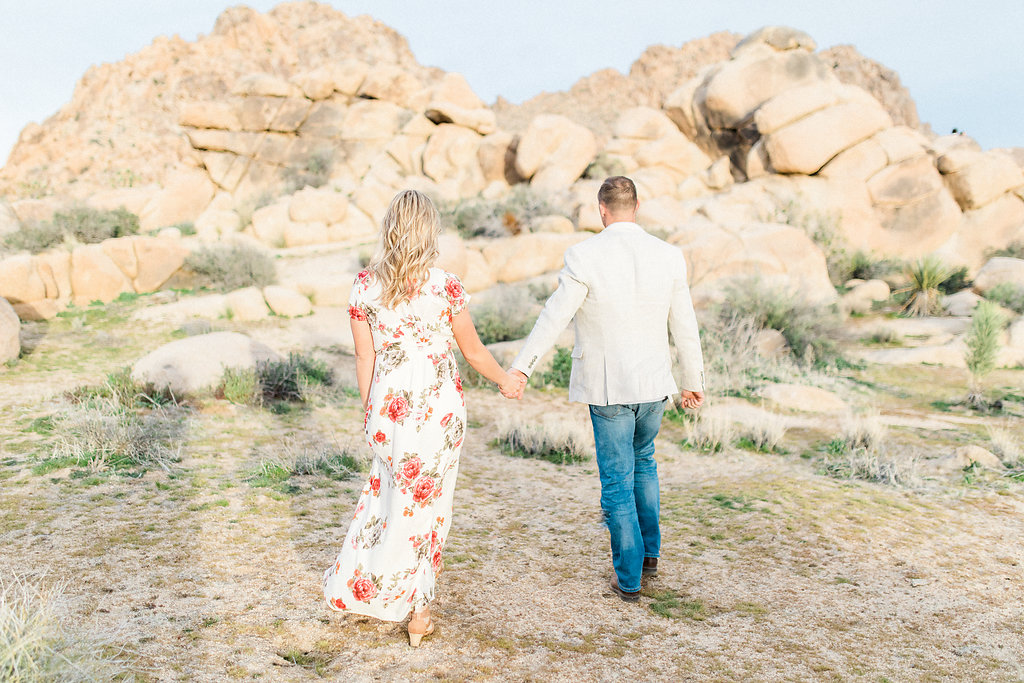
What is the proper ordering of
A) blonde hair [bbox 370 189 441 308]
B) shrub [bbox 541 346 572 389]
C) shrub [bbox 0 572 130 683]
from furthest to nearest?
shrub [bbox 541 346 572 389], blonde hair [bbox 370 189 441 308], shrub [bbox 0 572 130 683]

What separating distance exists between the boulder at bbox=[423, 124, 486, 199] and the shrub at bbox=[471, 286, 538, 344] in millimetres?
14074

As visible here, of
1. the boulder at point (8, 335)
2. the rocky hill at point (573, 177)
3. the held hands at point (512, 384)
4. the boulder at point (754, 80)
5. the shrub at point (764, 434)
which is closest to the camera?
the held hands at point (512, 384)

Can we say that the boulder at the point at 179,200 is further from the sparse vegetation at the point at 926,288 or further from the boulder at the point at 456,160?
→ the sparse vegetation at the point at 926,288

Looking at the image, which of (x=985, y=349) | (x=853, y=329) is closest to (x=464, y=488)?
(x=985, y=349)

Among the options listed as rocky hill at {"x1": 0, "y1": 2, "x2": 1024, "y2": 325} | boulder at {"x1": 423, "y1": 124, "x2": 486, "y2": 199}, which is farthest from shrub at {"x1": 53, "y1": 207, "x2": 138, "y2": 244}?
boulder at {"x1": 423, "y1": 124, "x2": 486, "y2": 199}

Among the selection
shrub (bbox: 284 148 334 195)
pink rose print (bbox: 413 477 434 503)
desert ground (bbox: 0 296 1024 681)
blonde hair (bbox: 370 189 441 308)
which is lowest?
desert ground (bbox: 0 296 1024 681)

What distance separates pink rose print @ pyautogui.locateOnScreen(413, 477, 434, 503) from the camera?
297 cm

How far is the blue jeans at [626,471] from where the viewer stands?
3.42 meters

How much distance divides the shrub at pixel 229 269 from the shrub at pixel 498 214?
5.87 m

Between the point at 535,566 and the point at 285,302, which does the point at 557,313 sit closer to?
the point at 535,566

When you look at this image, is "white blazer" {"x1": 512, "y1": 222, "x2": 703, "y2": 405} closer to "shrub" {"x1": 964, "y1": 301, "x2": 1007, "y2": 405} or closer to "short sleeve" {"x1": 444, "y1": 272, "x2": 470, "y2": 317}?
"short sleeve" {"x1": 444, "y1": 272, "x2": 470, "y2": 317}

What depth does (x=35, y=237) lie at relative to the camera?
16.2m

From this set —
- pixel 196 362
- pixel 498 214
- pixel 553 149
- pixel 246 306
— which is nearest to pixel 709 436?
pixel 196 362

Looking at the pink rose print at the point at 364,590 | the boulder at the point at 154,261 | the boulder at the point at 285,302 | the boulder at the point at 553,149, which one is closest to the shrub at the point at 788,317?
the boulder at the point at 285,302
